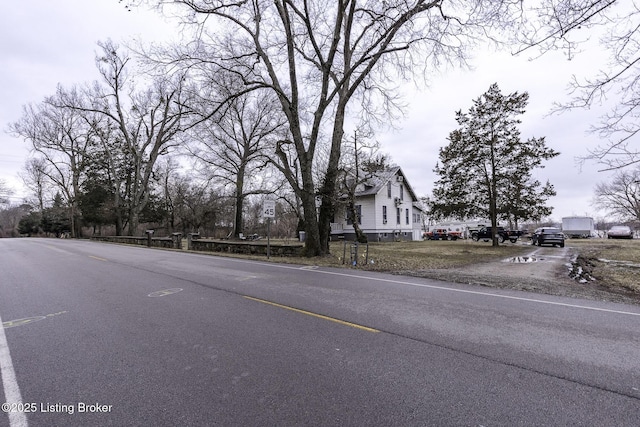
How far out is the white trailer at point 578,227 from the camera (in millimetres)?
46766

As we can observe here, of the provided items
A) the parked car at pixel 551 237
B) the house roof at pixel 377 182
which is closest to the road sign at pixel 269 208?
A: the house roof at pixel 377 182

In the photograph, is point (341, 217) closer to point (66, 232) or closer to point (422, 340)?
point (422, 340)

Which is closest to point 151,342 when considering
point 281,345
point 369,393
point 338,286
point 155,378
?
point 155,378

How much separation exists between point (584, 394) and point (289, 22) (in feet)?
53.5

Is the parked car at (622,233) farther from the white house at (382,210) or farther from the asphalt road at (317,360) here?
the asphalt road at (317,360)

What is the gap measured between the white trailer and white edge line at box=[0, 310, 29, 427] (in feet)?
197

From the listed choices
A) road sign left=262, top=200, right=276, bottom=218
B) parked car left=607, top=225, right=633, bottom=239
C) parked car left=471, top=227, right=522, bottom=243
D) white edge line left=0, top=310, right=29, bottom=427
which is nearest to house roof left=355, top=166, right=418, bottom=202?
parked car left=471, top=227, right=522, bottom=243

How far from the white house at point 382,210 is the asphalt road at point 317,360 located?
2458 cm

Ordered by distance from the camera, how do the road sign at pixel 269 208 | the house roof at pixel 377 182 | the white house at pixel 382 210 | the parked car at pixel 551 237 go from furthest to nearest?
the white house at pixel 382 210
the house roof at pixel 377 182
the parked car at pixel 551 237
the road sign at pixel 269 208

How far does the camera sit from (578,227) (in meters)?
47.3

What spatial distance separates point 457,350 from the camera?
12.3 feet

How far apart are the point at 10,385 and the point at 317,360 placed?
9.88ft

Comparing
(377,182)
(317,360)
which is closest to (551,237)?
(377,182)

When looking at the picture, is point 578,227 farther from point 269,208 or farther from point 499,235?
point 269,208
